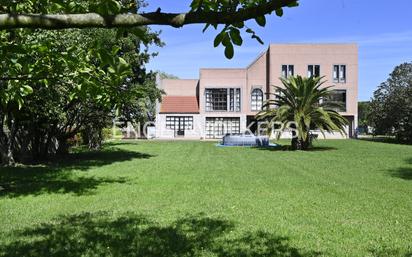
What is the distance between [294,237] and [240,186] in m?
5.64

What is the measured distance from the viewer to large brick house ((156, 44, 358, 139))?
2218 inches

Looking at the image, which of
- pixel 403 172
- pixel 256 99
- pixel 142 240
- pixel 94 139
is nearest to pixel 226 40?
pixel 142 240

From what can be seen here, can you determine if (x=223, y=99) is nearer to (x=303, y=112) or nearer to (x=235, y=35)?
(x=303, y=112)

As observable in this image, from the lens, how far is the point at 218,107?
5800 cm

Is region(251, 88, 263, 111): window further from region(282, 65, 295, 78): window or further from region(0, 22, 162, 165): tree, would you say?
region(0, 22, 162, 165): tree

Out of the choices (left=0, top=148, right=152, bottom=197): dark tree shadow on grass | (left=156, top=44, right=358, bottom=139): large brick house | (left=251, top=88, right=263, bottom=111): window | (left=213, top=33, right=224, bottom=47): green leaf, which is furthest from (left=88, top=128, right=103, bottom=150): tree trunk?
(left=213, top=33, right=224, bottom=47): green leaf

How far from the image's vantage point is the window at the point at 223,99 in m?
57.4

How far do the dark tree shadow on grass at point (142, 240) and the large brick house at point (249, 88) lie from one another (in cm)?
4798

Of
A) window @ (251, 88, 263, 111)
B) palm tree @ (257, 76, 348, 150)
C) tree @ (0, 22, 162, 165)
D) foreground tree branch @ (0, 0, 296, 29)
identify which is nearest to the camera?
foreground tree branch @ (0, 0, 296, 29)

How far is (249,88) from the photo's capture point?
188ft

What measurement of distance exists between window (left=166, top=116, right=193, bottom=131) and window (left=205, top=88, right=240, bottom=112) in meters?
2.70

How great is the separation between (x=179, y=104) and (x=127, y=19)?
5714cm

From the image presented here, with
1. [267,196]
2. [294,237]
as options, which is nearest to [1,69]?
[294,237]

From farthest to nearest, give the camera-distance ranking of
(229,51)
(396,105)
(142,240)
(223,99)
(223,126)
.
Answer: (223,99) < (223,126) < (396,105) < (142,240) < (229,51)
